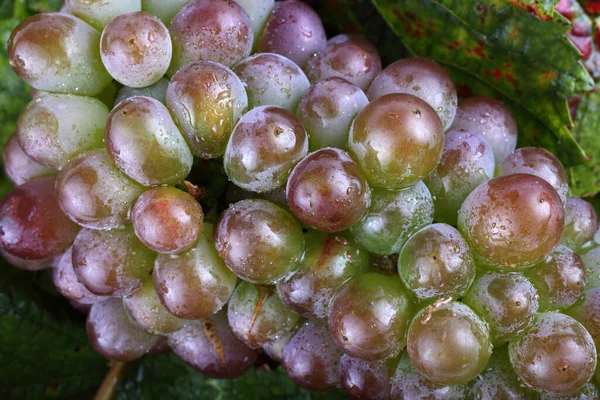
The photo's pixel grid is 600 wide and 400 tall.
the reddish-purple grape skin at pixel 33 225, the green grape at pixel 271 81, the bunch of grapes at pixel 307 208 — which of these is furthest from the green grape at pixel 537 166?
the reddish-purple grape skin at pixel 33 225

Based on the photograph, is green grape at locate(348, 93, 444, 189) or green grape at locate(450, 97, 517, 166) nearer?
green grape at locate(348, 93, 444, 189)

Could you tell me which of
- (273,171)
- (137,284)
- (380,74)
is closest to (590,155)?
(380,74)

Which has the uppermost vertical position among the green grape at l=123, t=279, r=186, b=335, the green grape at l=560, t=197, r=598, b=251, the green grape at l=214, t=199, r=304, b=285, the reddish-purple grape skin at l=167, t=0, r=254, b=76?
the reddish-purple grape skin at l=167, t=0, r=254, b=76

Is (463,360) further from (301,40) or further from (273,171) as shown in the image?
(301,40)

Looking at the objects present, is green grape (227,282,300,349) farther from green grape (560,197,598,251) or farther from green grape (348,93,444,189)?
green grape (560,197,598,251)

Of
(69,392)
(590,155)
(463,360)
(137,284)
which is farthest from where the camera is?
(69,392)

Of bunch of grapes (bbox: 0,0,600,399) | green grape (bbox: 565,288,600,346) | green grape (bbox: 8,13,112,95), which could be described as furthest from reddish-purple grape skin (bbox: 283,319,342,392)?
green grape (bbox: 8,13,112,95)
